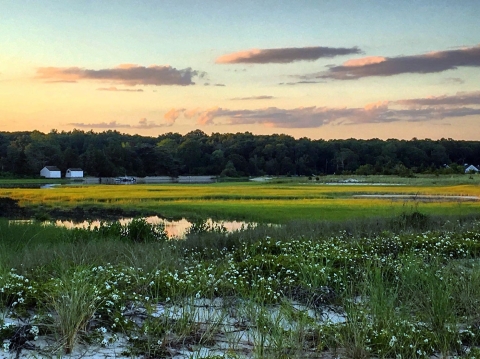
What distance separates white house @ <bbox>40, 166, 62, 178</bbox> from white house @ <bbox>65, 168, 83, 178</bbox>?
6.95 feet

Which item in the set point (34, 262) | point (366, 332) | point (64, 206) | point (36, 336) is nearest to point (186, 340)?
point (36, 336)

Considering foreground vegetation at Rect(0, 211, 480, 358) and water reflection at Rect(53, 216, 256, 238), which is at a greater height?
foreground vegetation at Rect(0, 211, 480, 358)

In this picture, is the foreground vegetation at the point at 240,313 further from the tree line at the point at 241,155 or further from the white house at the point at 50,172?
the tree line at the point at 241,155

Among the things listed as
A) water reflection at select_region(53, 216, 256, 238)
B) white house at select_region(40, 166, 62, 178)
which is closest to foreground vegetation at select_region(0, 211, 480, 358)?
water reflection at select_region(53, 216, 256, 238)

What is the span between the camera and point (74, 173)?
106812 millimetres

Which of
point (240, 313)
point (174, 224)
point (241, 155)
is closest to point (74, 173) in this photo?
point (241, 155)

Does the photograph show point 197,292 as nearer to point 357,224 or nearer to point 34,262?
point 34,262

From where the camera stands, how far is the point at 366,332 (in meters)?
6.42

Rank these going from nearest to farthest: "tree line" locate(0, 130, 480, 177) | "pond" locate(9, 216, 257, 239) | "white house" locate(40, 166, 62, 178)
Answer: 1. "pond" locate(9, 216, 257, 239)
2. "white house" locate(40, 166, 62, 178)
3. "tree line" locate(0, 130, 480, 177)

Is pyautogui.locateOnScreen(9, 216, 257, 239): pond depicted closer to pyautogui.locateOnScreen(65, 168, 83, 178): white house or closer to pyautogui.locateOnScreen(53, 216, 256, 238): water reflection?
pyautogui.locateOnScreen(53, 216, 256, 238): water reflection

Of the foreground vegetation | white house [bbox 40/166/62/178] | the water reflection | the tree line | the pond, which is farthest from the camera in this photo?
the tree line

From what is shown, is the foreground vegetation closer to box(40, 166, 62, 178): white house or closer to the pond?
the pond

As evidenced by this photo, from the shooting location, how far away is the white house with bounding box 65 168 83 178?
106 metres

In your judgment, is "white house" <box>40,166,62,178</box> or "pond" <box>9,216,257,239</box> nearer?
"pond" <box>9,216,257,239</box>
